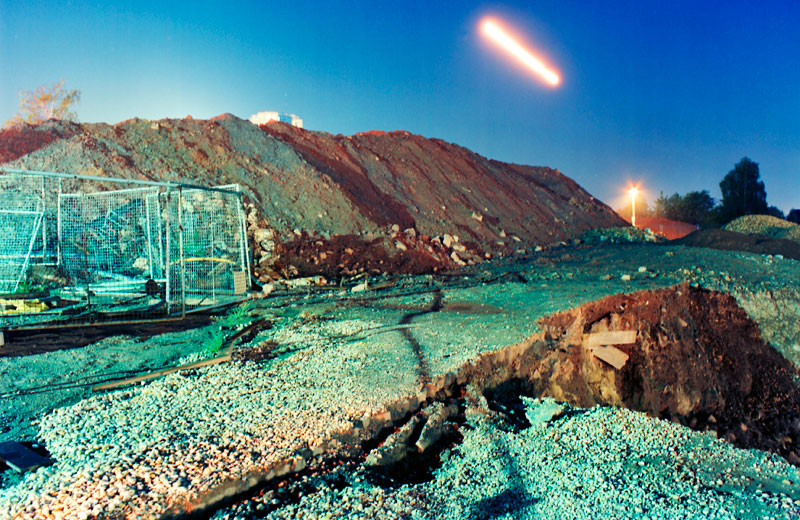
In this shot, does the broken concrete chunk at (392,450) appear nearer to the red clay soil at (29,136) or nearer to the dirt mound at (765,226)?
the red clay soil at (29,136)

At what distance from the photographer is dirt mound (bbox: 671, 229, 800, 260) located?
15859 millimetres

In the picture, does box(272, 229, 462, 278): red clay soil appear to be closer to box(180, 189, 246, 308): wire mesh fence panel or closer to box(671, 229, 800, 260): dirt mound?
box(180, 189, 246, 308): wire mesh fence panel

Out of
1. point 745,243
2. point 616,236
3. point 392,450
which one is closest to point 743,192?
point 616,236

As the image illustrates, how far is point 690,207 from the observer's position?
5034cm

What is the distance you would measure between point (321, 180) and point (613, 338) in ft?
42.6

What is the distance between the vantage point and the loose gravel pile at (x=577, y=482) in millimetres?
2936

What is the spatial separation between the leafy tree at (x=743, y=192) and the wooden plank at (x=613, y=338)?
4036 centimetres

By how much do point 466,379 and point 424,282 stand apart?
22.0 feet

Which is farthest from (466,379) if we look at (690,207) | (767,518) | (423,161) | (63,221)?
(690,207)

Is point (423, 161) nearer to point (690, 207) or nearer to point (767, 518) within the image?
point (767, 518)

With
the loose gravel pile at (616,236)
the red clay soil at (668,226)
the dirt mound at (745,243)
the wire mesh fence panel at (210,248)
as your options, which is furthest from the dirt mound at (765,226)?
the red clay soil at (668,226)

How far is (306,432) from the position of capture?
3.62 m

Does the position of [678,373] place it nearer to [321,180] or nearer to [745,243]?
[321,180]

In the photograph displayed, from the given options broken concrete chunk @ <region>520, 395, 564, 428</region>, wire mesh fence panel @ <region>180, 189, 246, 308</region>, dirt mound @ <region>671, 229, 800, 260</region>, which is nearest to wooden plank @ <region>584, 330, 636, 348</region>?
broken concrete chunk @ <region>520, 395, 564, 428</region>
